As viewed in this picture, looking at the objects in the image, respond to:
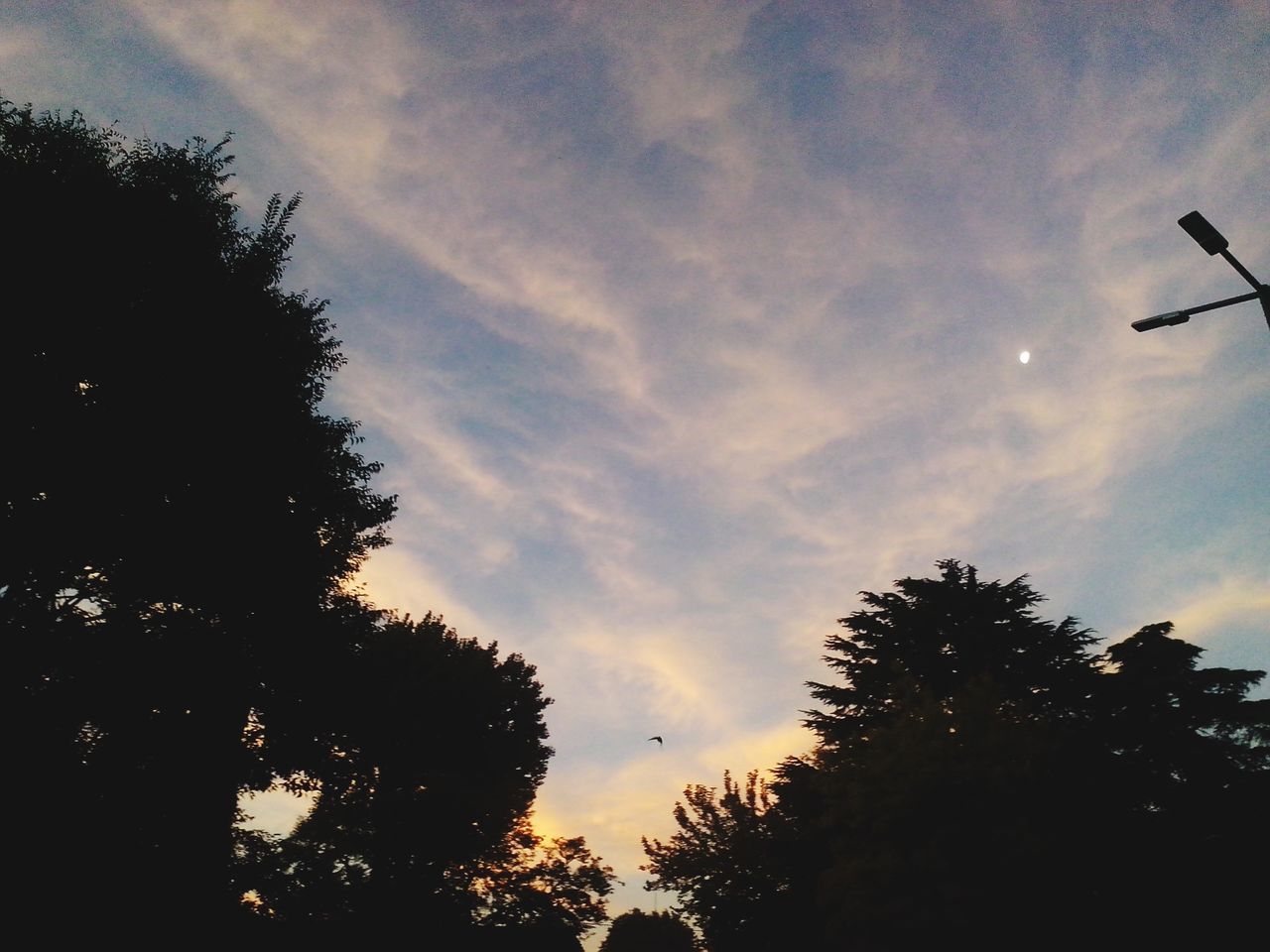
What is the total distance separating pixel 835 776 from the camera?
677 inches

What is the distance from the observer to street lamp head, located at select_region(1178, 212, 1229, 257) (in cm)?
758

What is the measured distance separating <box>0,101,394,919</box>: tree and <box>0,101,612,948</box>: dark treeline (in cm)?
4

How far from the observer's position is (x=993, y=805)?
42.4ft

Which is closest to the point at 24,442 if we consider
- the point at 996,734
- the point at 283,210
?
the point at 283,210

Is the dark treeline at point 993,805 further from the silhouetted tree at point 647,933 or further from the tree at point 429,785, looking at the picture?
the silhouetted tree at point 647,933

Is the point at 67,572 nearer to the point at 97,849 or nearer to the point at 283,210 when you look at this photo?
the point at 97,849

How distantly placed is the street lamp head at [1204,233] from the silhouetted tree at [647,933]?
80181 millimetres

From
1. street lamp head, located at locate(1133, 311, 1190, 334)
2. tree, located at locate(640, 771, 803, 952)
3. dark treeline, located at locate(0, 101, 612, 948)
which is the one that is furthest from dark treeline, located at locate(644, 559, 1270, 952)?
dark treeline, located at locate(0, 101, 612, 948)

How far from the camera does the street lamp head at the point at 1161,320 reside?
316 inches

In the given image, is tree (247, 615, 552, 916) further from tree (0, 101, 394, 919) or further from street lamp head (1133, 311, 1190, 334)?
street lamp head (1133, 311, 1190, 334)

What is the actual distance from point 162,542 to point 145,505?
2.80 ft

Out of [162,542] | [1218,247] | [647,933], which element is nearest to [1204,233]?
[1218,247]

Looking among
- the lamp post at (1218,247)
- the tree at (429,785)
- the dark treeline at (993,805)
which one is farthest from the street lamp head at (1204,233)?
the tree at (429,785)

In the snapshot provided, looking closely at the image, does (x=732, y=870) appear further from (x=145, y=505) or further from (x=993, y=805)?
(x=145, y=505)
